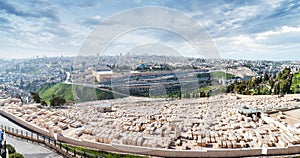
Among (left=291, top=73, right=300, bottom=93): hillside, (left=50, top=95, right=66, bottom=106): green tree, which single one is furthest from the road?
(left=291, top=73, right=300, bottom=93): hillside

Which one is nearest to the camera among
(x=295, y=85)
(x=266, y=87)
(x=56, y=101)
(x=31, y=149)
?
(x=31, y=149)

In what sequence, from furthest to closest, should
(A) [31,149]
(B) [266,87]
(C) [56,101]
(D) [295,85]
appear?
1. (B) [266,87]
2. (D) [295,85]
3. (C) [56,101]
4. (A) [31,149]

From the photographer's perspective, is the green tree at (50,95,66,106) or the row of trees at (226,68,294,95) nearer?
the green tree at (50,95,66,106)

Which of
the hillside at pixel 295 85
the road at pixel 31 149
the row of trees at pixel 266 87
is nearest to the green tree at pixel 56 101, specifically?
the road at pixel 31 149

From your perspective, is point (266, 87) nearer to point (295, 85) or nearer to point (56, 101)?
point (295, 85)

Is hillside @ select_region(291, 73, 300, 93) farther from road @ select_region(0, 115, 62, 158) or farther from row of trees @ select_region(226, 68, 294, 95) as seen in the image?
road @ select_region(0, 115, 62, 158)

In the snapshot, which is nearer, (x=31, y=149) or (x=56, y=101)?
(x=31, y=149)

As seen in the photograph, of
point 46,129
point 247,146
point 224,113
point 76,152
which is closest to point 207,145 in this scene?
point 247,146

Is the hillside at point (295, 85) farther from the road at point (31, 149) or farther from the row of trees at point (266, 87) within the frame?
the road at point (31, 149)

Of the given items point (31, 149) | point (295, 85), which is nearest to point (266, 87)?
point (295, 85)

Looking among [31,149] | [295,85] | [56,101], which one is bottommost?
[31,149]

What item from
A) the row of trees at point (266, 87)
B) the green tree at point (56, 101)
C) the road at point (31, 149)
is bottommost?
the road at point (31, 149)

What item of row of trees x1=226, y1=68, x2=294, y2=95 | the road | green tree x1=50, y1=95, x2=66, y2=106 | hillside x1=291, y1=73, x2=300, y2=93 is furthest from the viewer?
hillside x1=291, y1=73, x2=300, y2=93
